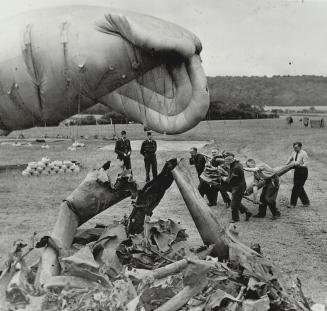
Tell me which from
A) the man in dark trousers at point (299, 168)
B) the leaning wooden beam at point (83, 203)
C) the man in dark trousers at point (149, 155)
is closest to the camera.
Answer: the leaning wooden beam at point (83, 203)

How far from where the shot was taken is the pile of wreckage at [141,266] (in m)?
4.82

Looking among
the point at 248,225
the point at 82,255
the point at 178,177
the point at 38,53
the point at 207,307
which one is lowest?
the point at 248,225

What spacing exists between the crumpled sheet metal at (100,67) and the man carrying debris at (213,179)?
15.4 ft

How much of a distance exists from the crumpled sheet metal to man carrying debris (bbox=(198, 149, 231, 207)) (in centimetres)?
471

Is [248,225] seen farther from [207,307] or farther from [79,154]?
[79,154]

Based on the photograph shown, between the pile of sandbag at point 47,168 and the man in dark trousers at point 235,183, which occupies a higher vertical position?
the man in dark trousers at point 235,183

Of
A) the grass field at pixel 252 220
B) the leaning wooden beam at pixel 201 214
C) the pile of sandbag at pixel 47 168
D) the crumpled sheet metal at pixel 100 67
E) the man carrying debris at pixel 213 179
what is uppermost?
the crumpled sheet metal at pixel 100 67

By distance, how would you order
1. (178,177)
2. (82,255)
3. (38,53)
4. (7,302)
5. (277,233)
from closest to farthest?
(7,302) → (82,255) → (178,177) → (38,53) → (277,233)

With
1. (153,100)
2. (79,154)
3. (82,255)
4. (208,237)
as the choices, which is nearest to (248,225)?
(153,100)

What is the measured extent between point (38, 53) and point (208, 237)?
4.62 m

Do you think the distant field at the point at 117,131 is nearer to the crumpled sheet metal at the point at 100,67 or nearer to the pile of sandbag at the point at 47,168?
the pile of sandbag at the point at 47,168

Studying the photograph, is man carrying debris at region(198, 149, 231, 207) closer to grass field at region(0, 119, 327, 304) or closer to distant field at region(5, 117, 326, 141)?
grass field at region(0, 119, 327, 304)

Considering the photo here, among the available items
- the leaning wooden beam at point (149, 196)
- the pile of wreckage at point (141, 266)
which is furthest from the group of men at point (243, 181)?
the leaning wooden beam at point (149, 196)

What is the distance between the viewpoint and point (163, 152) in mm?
30422
